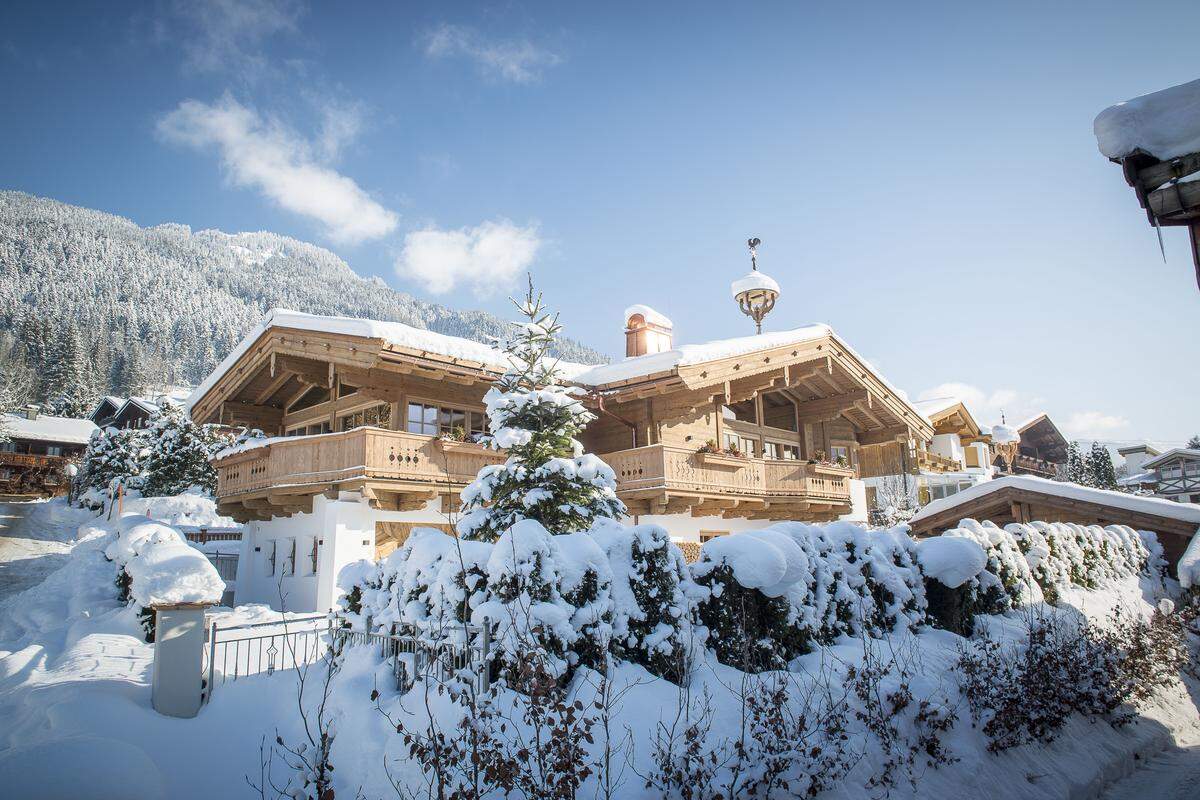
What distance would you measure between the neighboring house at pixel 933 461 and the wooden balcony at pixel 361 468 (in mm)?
17755

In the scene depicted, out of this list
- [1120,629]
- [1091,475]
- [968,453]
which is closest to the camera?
[1120,629]

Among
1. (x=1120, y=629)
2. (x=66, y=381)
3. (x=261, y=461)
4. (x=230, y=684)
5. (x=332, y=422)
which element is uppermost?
(x=66, y=381)

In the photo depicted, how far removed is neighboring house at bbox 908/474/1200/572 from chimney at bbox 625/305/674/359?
11.5m

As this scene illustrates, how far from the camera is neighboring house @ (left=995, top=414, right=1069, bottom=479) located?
44469mm

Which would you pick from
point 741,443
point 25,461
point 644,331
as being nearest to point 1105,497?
point 741,443

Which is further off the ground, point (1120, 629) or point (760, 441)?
point (760, 441)

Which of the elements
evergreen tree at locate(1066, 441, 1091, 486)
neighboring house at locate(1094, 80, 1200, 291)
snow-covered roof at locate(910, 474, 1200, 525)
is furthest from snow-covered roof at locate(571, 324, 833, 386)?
evergreen tree at locate(1066, 441, 1091, 486)

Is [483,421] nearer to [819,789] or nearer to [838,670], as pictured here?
[838,670]

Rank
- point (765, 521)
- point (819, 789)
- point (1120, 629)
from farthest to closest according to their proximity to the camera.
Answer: point (765, 521) < point (1120, 629) < point (819, 789)

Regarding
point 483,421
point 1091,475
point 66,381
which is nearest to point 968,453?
point 1091,475

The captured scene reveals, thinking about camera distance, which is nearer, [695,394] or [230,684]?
[230,684]

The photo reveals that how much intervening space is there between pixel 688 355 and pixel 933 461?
21.1m

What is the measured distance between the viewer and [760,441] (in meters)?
22.5

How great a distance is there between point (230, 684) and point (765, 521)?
55.5ft
